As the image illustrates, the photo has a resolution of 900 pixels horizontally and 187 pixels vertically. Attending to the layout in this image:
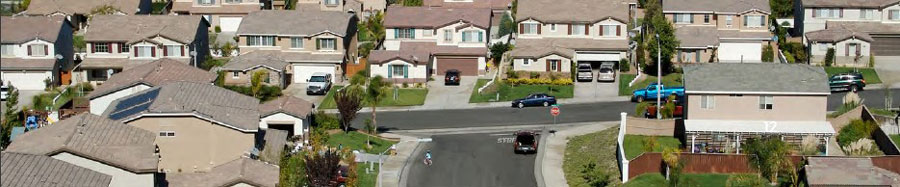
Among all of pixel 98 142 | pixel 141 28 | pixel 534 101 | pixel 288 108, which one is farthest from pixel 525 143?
pixel 141 28

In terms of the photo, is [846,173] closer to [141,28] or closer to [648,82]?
[648,82]

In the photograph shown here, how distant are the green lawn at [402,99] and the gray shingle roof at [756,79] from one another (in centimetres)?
2261

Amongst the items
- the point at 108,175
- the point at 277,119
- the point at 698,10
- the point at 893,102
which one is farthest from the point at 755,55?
the point at 108,175

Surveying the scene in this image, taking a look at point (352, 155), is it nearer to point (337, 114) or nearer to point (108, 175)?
point (108, 175)

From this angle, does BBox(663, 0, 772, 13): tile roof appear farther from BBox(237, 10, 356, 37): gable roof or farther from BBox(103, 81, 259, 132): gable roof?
BBox(103, 81, 259, 132): gable roof

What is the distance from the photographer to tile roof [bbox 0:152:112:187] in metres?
42.5

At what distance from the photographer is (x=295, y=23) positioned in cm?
9400

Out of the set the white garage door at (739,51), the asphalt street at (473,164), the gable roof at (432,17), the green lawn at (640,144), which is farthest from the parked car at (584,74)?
the green lawn at (640,144)

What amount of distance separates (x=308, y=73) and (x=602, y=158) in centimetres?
3335

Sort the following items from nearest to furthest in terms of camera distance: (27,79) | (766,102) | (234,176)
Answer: (234,176), (766,102), (27,79)

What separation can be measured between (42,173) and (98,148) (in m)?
5.61

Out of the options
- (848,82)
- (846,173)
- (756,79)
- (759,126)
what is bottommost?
(846,173)

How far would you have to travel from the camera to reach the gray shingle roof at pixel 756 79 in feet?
207

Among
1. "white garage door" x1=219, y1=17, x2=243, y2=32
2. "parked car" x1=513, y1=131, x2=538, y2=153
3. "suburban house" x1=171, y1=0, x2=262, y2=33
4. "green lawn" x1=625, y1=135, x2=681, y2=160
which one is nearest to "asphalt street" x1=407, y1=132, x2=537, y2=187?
"parked car" x1=513, y1=131, x2=538, y2=153
